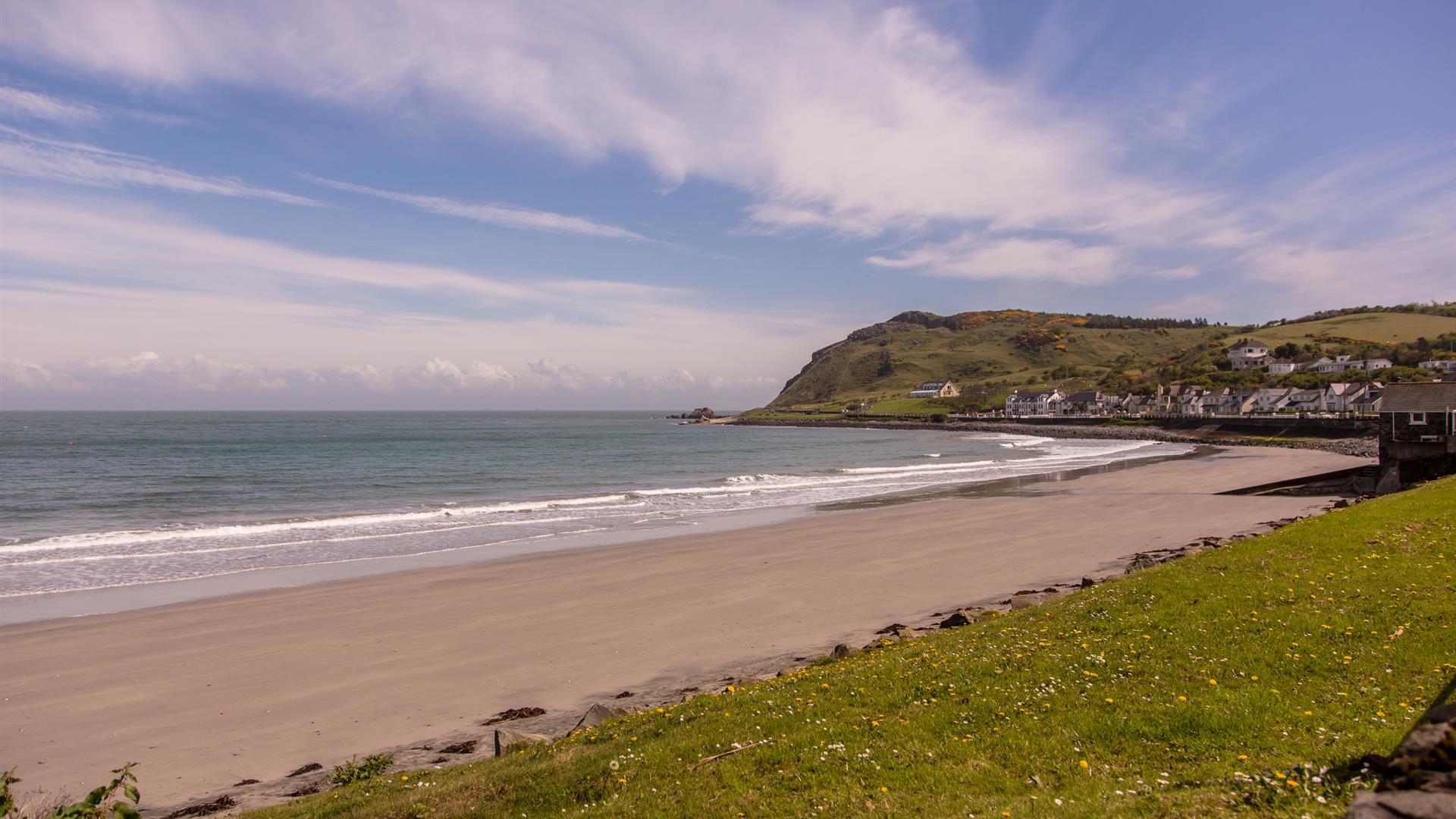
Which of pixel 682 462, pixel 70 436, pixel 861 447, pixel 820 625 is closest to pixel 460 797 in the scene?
pixel 820 625

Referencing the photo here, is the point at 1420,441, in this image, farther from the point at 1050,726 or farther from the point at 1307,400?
the point at 1307,400

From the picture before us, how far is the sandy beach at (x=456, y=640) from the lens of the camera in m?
12.2

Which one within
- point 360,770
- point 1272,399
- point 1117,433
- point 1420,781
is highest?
point 1272,399

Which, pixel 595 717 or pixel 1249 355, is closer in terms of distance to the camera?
pixel 595 717

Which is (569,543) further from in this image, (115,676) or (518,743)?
(518,743)

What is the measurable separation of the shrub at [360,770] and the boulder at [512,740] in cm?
163

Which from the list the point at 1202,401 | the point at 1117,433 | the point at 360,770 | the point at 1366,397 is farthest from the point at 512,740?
the point at 1202,401

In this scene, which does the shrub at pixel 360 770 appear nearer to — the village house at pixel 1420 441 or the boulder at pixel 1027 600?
the boulder at pixel 1027 600

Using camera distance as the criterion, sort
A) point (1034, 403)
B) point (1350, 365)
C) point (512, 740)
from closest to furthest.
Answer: point (512, 740) → point (1350, 365) → point (1034, 403)

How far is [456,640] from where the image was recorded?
17.5 m

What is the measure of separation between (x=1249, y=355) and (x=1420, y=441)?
548 feet

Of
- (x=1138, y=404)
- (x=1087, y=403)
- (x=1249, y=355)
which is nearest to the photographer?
(x=1138, y=404)

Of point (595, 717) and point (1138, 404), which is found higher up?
point (1138, 404)

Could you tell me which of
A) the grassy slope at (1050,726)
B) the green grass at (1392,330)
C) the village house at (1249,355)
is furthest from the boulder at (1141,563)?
the green grass at (1392,330)
